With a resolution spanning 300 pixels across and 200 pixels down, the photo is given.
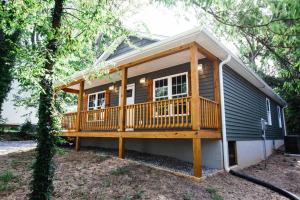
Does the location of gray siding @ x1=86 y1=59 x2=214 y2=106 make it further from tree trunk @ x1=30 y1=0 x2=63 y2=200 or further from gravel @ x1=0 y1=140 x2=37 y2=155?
tree trunk @ x1=30 y1=0 x2=63 y2=200

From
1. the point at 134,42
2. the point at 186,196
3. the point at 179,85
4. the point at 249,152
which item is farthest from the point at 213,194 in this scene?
the point at 134,42

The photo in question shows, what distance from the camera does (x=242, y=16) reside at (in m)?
4.16

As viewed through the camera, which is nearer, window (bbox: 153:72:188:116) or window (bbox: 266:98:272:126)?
window (bbox: 153:72:188:116)

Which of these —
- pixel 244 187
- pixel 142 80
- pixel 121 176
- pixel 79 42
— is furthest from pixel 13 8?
pixel 244 187

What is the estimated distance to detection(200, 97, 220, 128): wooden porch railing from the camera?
Result: 7.10m

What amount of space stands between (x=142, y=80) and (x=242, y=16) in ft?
22.8

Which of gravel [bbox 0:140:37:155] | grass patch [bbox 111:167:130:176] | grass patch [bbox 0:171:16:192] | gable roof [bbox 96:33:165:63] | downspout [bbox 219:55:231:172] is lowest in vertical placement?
grass patch [bbox 0:171:16:192]

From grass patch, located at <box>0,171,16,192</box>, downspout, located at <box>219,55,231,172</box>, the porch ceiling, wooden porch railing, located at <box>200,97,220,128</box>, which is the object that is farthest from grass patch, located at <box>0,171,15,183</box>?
downspout, located at <box>219,55,231,172</box>

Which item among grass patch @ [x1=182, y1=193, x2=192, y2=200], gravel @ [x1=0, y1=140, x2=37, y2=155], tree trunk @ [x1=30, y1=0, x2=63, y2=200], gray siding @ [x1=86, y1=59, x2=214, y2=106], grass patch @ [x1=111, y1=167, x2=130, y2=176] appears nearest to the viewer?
tree trunk @ [x1=30, y1=0, x2=63, y2=200]

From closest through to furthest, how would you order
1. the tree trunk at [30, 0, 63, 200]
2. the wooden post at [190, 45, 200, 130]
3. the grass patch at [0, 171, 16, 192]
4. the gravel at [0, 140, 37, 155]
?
1. the tree trunk at [30, 0, 63, 200]
2. the grass patch at [0, 171, 16, 192]
3. the wooden post at [190, 45, 200, 130]
4. the gravel at [0, 140, 37, 155]

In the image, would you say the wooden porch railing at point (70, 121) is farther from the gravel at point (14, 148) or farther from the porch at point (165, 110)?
the gravel at point (14, 148)

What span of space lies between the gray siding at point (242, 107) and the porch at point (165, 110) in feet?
2.96

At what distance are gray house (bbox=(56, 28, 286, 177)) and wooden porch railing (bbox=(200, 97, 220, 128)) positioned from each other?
0.03 m

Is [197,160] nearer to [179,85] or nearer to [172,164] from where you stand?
[172,164]
